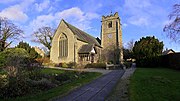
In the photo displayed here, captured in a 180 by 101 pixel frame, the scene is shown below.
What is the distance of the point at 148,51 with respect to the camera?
32.3m

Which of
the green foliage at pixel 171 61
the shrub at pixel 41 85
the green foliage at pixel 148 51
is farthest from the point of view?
the green foliage at pixel 148 51

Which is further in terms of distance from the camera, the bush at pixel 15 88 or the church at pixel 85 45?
the church at pixel 85 45

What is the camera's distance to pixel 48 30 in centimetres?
5881

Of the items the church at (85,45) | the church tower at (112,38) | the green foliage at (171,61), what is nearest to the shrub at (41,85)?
the green foliage at (171,61)

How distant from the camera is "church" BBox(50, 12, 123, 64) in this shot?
4380 cm

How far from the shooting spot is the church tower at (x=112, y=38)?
50.9 meters

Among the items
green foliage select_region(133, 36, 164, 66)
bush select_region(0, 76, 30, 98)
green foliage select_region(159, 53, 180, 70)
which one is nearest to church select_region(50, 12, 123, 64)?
green foliage select_region(133, 36, 164, 66)

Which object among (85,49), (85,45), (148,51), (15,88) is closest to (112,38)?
(85,45)

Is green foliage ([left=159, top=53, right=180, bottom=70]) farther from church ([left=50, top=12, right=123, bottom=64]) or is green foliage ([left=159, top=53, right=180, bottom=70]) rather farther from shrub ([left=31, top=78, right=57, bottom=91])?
shrub ([left=31, top=78, right=57, bottom=91])

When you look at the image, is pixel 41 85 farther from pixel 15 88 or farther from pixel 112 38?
pixel 112 38

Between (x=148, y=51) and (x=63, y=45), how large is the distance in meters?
22.3

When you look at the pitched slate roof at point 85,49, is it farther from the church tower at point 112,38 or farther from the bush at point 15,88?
the bush at point 15,88

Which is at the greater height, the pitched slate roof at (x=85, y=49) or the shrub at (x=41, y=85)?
the pitched slate roof at (x=85, y=49)

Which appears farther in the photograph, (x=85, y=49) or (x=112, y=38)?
(x=112, y=38)
